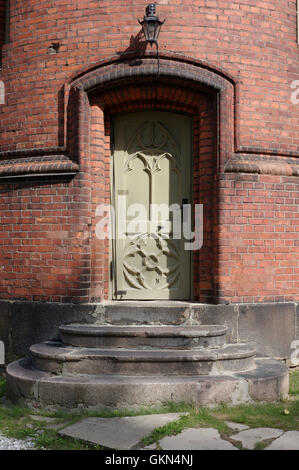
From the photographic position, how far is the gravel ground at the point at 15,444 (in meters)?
3.67

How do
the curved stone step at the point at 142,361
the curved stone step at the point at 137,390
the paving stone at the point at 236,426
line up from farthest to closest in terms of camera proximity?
the curved stone step at the point at 142,361 → the curved stone step at the point at 137,390 → the paving stone at the point at 236,426

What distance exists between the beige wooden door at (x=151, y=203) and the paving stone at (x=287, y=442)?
2356 millimetres

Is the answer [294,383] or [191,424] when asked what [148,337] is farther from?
[294,383]

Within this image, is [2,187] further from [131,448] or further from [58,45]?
[131,448]

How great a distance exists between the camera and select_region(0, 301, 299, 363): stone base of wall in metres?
5.44

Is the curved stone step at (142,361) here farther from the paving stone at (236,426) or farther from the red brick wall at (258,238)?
the red brick wall at (258,238)

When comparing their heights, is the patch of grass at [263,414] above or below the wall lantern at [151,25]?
below

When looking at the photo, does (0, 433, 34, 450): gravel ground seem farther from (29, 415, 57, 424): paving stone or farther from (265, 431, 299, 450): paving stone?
(265, 431, 299, 450): paving stone

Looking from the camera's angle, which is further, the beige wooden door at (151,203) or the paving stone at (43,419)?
the beige wooden door at (151,203)

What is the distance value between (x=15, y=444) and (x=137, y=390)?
112cm

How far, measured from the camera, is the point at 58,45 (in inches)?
231

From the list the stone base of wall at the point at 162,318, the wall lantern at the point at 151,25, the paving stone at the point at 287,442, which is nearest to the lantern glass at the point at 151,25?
the wall lantern at the point at 151,25

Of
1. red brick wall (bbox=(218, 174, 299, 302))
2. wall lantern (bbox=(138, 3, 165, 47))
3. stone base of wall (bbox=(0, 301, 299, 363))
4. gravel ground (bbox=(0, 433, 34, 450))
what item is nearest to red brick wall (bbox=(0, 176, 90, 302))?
stone base of wall (bbox=(0, 301, 299, 363))
